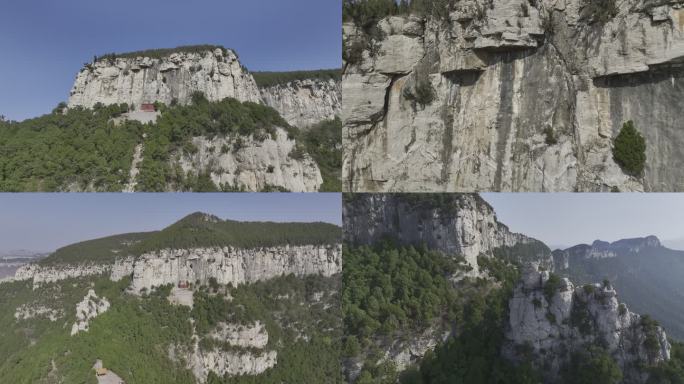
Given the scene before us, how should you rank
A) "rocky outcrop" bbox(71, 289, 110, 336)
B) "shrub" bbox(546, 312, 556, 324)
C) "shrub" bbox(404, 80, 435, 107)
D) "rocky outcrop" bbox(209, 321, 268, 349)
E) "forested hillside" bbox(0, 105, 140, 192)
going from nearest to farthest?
"shrub" bbox(546, 312, 556, 324), "shrub" bbox(404, 80, 435, 107), "forested hillside" bbox(0, 105, 140, 192), "rocky outcrop" bbox(71, 289, 110, 336), "rocky outcrop" bbox(209, 321, 268, 349)

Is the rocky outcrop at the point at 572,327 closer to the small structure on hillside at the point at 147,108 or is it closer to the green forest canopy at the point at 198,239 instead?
the green forest canopy at the point at 198,239

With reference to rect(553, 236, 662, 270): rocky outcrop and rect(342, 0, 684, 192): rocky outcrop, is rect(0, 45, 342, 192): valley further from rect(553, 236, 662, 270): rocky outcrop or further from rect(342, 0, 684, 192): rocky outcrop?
rect(553, 236, 662, 270): rocky outcrop

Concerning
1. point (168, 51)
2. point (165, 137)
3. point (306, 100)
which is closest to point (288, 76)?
point (306, 100)

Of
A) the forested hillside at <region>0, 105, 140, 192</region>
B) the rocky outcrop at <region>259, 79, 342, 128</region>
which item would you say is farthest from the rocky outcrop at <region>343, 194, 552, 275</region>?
the rocky outcrop at <region>259, 79, 342, 128</region>

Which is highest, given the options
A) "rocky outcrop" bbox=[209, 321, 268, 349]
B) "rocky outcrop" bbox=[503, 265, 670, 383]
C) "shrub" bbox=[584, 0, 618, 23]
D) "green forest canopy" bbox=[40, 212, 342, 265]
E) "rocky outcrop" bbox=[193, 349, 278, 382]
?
"shrub" bbox=[584, 0, 618, 23]

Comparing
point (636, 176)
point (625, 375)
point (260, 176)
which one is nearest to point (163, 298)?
point (260, 176)

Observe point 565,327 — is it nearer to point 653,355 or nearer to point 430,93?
point 653,355

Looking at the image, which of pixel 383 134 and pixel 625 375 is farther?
pixel 383 134
